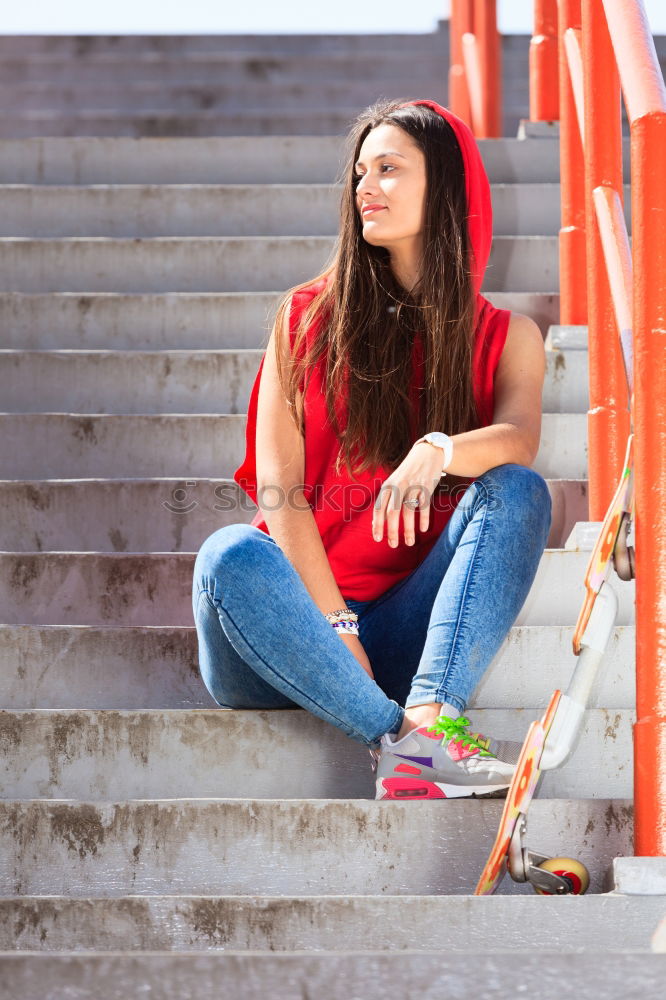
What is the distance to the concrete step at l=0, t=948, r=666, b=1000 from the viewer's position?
767 millimetres

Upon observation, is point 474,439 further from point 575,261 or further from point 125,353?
point 125,353

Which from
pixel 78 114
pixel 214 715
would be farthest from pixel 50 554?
pixel 78 114

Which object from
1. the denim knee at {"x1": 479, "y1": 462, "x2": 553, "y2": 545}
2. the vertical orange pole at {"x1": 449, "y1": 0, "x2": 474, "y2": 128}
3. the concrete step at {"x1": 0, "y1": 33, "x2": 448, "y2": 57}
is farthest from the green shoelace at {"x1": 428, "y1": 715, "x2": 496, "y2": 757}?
the concrete step at {"x1": 0, "y1": 33, "x2": 448, "y2": 57}

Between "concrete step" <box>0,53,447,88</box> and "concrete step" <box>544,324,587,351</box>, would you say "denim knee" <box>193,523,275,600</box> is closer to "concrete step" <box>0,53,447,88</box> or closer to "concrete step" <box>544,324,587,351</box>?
"concrete step" <box>544,324,587,351</box>

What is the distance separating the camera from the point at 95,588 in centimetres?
213

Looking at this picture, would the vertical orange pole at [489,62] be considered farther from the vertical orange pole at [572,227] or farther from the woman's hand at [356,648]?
the woman's hand at [356,648]

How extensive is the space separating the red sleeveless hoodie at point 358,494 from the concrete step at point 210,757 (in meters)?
0.24

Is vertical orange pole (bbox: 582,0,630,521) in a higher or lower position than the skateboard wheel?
higher

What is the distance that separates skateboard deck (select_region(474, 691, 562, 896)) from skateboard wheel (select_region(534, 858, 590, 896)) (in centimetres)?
5

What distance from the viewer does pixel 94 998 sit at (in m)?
0.77

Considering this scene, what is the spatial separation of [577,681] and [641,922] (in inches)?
10.4

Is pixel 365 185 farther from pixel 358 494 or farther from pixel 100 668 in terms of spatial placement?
pixel 100 668

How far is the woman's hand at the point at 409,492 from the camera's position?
63.7 inches

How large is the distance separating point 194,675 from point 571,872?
713 mm
